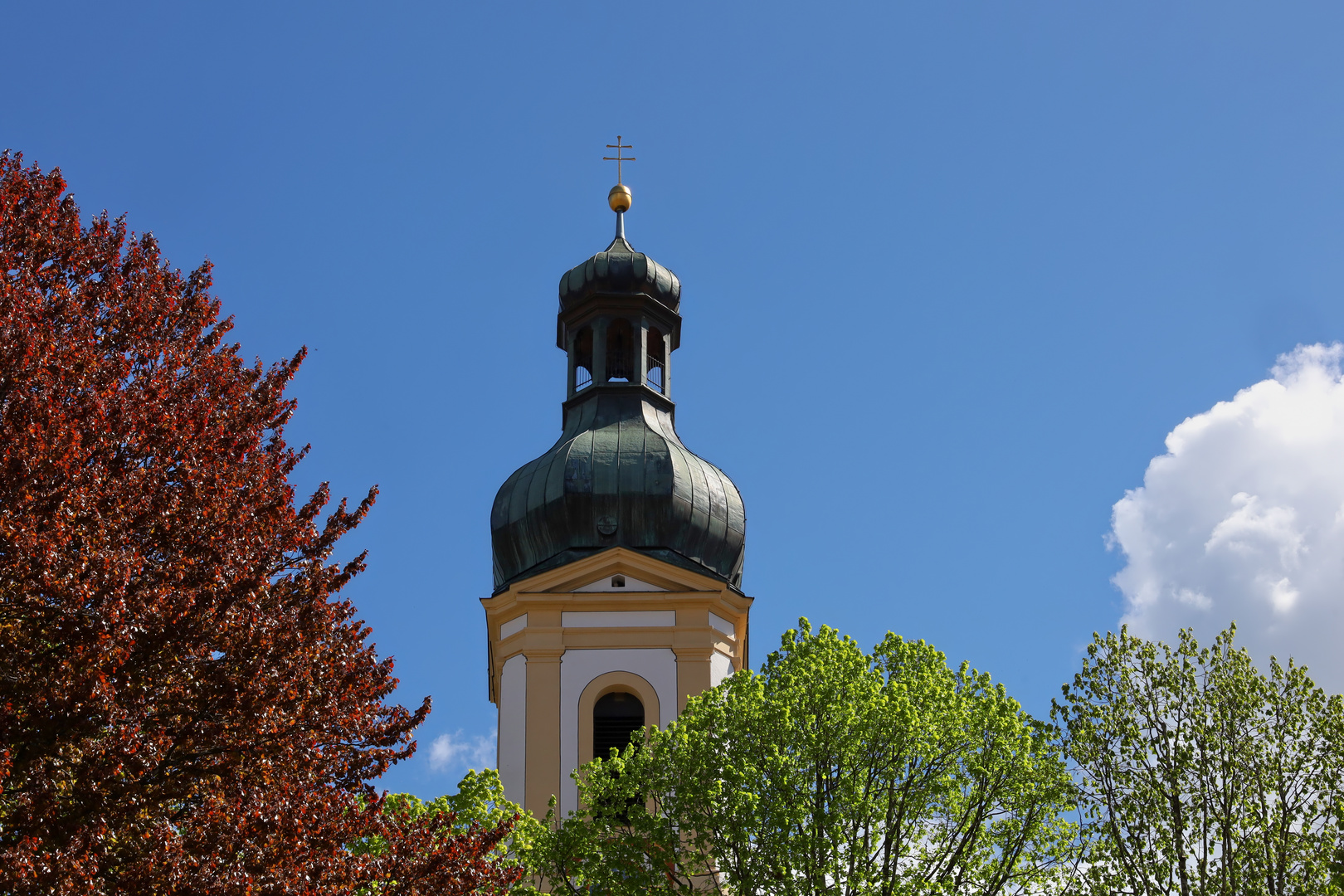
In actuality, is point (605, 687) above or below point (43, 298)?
above

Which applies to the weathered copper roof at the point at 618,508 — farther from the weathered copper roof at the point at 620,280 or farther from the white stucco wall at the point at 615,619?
the weathered copper roof at the point at 620,280

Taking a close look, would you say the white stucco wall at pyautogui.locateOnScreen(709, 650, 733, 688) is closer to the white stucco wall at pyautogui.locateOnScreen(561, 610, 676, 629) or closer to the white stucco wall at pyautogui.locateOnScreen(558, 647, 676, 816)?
the white stucco wall at pyautogui.locateOnScreen(558, 647, 676, 816)

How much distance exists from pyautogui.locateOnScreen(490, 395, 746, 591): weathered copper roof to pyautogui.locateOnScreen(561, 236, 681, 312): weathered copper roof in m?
3.68

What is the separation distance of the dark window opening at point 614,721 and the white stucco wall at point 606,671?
38 cm

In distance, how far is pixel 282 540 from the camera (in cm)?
1234

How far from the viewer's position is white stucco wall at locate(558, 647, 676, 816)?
29.1 metres

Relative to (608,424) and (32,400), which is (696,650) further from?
(32,400)

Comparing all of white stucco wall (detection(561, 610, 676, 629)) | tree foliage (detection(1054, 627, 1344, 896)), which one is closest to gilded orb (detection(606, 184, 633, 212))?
white stucco wall (detection(561, 610, 676, 629))

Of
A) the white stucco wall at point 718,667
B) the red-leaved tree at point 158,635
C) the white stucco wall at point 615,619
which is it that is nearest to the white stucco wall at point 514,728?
the white stucco wall at point 615,619

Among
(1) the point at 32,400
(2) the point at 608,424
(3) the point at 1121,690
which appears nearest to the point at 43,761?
(1) the point at 32,400

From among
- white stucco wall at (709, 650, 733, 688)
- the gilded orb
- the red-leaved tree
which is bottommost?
the red-leaved tree

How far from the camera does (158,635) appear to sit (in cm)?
1063

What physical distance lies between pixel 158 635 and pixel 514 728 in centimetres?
1909

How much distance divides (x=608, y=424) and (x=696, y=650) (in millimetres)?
5537
